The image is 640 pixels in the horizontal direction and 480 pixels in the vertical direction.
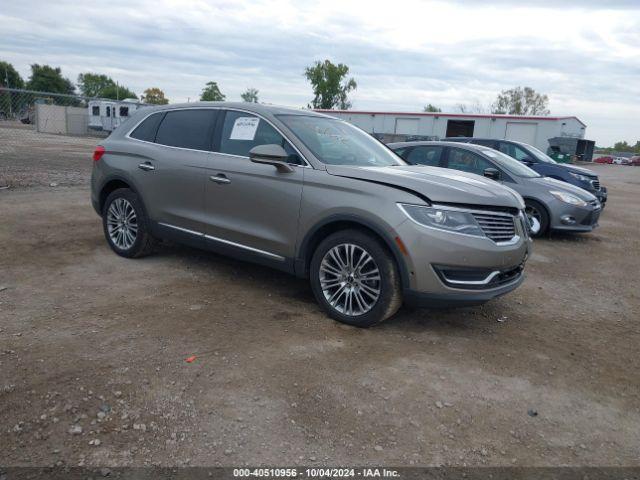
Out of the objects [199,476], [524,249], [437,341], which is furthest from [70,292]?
[524,249]

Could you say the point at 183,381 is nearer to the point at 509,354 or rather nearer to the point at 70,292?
the point at 70,292

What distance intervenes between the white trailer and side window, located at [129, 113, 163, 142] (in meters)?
33.1

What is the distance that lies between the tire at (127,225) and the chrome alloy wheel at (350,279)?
2370mm

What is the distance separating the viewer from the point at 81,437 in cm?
271

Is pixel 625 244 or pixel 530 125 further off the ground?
pixel 530 125

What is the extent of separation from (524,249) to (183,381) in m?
2.92

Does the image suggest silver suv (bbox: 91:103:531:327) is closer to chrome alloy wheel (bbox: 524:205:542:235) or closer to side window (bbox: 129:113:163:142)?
side window (bbox: 129:113:163:142)

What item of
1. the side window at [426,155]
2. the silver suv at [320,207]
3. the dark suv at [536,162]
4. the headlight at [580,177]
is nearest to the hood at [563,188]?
the side window at [426,155]

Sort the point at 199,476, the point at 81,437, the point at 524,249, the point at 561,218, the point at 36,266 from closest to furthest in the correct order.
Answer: the point at 199,476
the point at 81,437
the point at 524,249
the point at 36,266
the point at 561,218

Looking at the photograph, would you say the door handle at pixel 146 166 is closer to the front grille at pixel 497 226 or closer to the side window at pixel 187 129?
the side window at pixel 187 129

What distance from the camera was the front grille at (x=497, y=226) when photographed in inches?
160

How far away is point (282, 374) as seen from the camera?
3.47 m

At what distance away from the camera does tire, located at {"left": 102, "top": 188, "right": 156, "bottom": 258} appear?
5.73 m

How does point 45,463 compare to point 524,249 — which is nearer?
point 45,463
